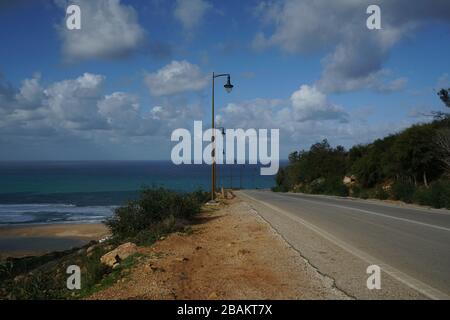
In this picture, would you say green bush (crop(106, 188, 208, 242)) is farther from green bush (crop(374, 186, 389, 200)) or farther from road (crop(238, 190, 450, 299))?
green bush (crop(374, 186, 389, 200))

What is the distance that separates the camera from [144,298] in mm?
6574

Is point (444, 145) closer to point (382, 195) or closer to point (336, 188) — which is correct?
point (382, 195)

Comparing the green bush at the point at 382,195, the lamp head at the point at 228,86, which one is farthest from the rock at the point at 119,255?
the green bush at the point at 382,195

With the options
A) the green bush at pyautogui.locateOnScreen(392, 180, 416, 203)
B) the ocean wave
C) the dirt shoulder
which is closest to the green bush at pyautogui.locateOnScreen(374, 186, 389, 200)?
the green bush at pyautogui.locateOnScreen(392, 180, 416, 203)

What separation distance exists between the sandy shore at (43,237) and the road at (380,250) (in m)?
24.5

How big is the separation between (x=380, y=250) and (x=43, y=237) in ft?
125

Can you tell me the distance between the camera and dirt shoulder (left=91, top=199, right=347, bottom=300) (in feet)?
21.7

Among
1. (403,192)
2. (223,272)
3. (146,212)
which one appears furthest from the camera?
(403,192)

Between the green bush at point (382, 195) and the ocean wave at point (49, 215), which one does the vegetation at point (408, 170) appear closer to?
the green bush at point (382, 195)

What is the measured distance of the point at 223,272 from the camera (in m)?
8.05

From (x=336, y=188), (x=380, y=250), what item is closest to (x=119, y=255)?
(x=380, y=250)

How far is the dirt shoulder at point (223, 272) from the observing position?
6.61 meters
